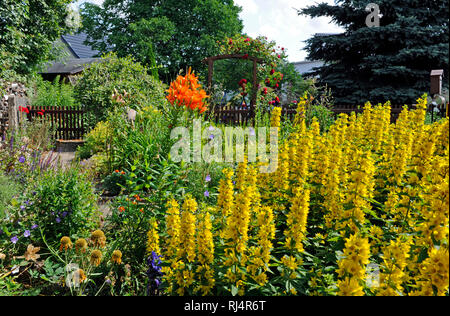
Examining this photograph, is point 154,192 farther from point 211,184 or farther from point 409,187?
point 409,187

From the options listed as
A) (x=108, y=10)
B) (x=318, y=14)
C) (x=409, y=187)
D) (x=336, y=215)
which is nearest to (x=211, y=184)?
(x=336, y=215)

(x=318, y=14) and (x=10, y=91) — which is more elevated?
(x=318, y=14)

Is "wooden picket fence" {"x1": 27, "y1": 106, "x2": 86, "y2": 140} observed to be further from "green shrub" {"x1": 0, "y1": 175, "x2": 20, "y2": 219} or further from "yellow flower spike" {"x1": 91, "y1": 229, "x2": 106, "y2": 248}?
"yellow flower spike" {"x1": 91, "y1": 229, "x2": 106, "y2": 248}

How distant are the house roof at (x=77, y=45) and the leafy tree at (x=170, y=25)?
4.40 m

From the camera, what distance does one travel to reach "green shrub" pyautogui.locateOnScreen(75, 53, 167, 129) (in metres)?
8.20

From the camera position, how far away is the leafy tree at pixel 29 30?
1009 centimetres

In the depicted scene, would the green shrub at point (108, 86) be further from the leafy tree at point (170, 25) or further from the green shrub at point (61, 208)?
the leafy tree at point (170, 25)

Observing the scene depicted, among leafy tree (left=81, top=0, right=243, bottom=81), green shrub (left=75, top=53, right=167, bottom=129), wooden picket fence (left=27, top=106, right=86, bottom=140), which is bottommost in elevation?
wooden picket fence (left=27, top=106, right=86, bottom=140)

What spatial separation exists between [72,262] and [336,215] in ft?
6.29

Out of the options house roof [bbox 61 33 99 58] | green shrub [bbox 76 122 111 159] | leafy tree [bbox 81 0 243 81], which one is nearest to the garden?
green shrub [bbox 76 122 111 159]

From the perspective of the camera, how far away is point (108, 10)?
1955 centimetres

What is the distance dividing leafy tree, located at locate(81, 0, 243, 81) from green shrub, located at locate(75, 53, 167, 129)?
31.6ft

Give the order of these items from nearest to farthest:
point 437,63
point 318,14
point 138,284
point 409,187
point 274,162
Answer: point 409,187 < point 138,284 < point 274,162 < point 437,63 < point 318,14

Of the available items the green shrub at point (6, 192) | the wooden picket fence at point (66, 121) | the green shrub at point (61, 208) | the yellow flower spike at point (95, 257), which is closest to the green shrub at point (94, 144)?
the green shrub at point (6, 192)
